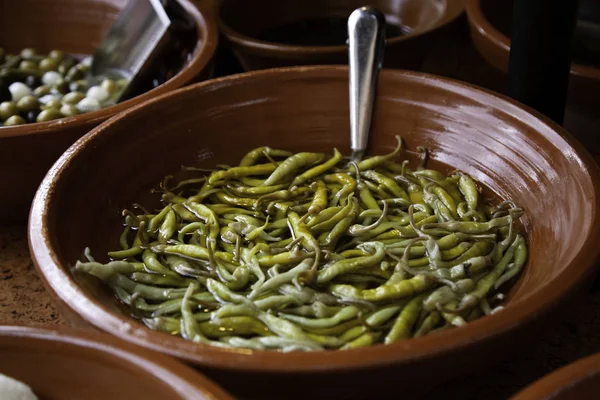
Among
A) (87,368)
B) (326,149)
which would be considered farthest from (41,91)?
(87,368)

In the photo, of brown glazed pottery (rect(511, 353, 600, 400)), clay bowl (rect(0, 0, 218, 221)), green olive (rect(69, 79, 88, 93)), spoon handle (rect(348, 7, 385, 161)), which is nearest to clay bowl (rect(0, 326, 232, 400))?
brown glazed pottery (rect(511, 353, 600, 400))

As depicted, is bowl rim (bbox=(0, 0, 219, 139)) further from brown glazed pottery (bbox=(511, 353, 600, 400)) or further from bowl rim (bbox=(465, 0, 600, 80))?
brown glazed pottery (bbox=(511, 353, 600, 400))

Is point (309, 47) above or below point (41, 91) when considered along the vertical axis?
above

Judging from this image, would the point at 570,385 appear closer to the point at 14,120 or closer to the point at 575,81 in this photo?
the point at 575,81

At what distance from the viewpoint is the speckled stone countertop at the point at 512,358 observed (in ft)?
2.99

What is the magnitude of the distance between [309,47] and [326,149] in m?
0.32

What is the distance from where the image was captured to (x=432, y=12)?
67.1 inches

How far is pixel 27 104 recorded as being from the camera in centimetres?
151

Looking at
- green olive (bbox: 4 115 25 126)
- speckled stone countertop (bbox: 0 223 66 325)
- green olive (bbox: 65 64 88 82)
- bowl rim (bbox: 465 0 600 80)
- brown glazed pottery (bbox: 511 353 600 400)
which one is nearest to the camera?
brown glazed pottery (bbox: 511 353 600 400)

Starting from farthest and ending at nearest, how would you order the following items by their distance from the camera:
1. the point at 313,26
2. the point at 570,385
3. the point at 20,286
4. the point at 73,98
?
1. the point at 313,26
2. the point at 73,98
3. the point at 20,286
4. the point at 570,385

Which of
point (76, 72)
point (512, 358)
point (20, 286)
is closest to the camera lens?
point (512, 358)

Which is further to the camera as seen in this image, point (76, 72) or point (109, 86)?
point (76, 72)

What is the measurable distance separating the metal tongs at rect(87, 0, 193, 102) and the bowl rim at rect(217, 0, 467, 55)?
0.10m

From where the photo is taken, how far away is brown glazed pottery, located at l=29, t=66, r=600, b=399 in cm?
71
